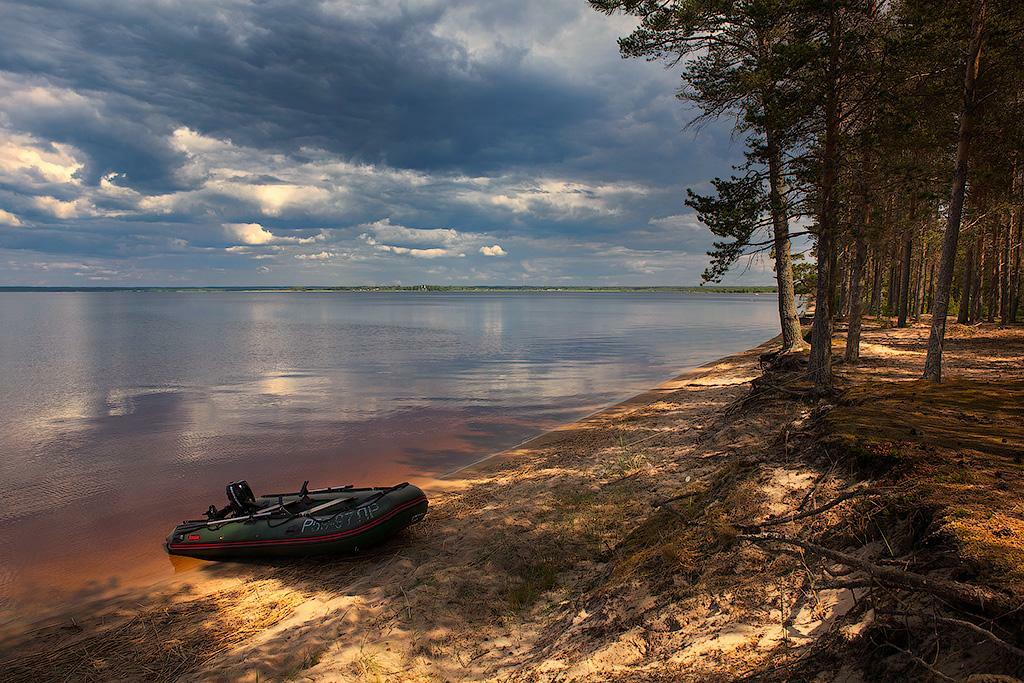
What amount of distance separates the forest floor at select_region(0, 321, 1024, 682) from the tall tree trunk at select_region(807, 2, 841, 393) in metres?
1.28

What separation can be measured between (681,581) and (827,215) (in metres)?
9.47

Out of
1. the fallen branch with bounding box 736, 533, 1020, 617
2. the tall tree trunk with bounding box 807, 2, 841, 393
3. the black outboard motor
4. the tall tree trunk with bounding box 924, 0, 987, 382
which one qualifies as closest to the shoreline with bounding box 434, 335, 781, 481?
the black outboard motor

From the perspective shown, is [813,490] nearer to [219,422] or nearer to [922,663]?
[922,663]

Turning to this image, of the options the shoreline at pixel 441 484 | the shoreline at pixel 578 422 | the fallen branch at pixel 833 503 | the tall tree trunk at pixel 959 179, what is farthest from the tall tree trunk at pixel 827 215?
the shoreline at pixel 578 422

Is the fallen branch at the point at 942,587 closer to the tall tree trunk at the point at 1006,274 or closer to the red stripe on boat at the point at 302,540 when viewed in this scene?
the red stripe on boat at the point at 302,540

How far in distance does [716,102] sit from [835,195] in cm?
592

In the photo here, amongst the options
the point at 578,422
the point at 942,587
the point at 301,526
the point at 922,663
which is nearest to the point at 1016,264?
the point at 578,422

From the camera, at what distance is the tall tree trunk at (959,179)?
11203 mm

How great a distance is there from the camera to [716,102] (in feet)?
51.0

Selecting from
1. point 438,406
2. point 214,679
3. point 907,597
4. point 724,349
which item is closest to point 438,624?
point 214,679

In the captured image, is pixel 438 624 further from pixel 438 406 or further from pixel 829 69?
pixel 438 406

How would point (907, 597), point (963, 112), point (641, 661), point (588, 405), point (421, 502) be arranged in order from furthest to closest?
1. point (588, 405)
2. point (963, 112)
3. point (421, 502)
4. point (641, 661)
5. point (907, 597)

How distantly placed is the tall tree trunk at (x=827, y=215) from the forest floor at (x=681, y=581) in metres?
1.28

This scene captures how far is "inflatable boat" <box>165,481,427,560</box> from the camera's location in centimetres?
926
